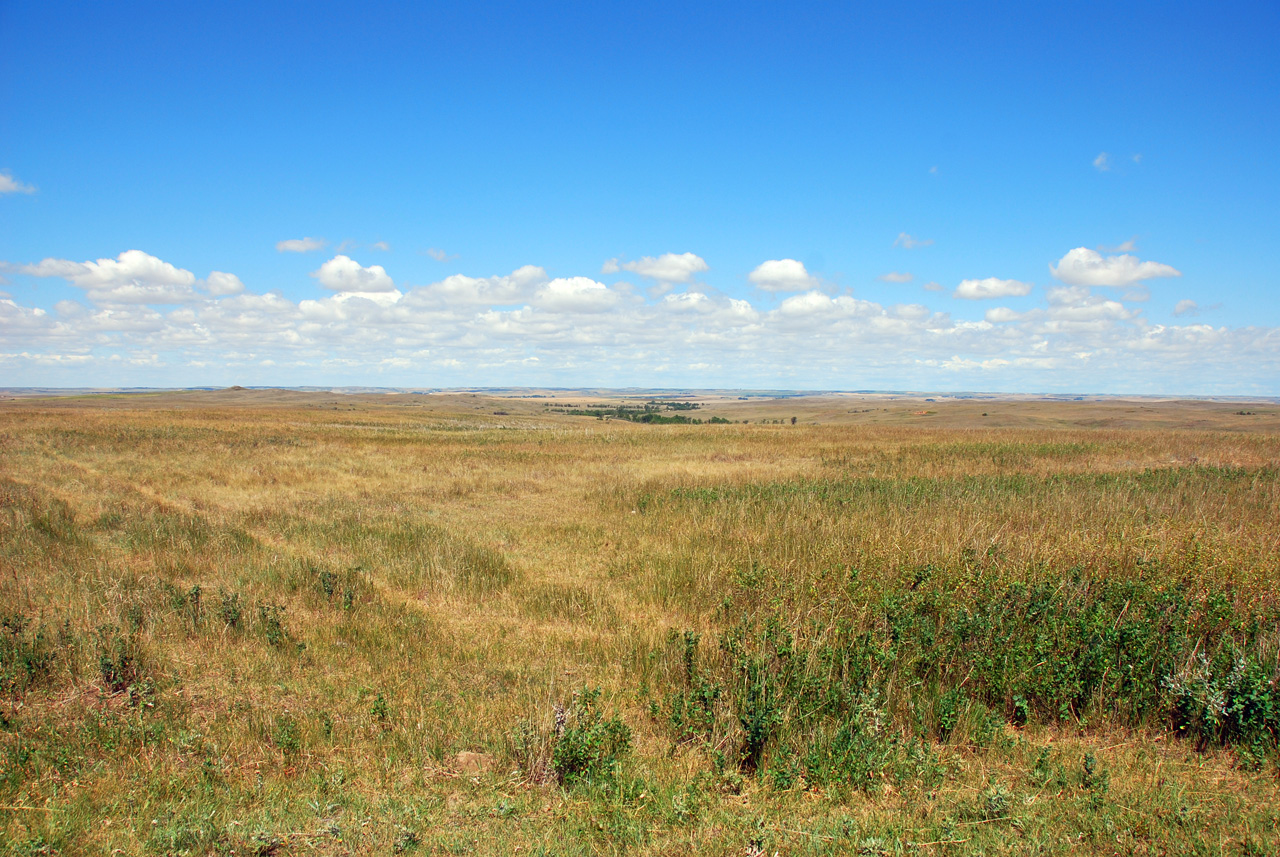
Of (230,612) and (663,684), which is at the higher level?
(230,612)

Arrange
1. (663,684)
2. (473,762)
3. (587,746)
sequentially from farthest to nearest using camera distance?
(663,684) < (473,762) < (587,746)

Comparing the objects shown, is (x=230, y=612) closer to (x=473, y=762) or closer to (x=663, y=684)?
(x=473, y=762)

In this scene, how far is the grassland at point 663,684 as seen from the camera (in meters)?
3.78

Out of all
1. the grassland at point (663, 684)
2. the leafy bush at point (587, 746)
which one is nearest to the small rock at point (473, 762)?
the grassland at point (663, 684)

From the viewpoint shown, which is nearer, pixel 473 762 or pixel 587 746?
pixel 587 746

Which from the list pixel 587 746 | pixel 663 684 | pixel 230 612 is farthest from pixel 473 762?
pixel 230 612

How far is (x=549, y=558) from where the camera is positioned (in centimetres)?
1106

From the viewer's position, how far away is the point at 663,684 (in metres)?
5.83

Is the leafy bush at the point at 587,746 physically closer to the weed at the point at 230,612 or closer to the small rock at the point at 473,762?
the small rock at the point at 473,762

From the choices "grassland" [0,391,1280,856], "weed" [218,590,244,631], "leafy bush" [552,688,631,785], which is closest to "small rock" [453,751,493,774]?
"grassland" [0,391,1280,856]

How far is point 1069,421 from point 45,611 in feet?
194

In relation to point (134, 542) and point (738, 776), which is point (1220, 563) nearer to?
point (738, 776)

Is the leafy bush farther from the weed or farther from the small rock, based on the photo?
the weed

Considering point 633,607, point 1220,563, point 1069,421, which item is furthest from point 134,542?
point 1069,421
